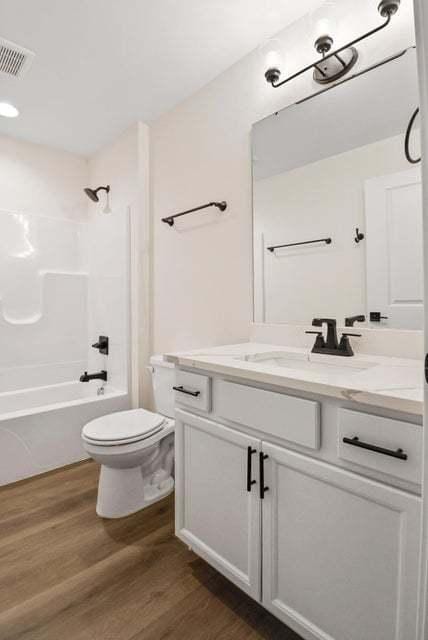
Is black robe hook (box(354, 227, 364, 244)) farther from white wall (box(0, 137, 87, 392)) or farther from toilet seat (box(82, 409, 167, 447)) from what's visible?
white wall (box(0, 137, 87, 392))

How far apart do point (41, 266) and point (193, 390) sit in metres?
2.20

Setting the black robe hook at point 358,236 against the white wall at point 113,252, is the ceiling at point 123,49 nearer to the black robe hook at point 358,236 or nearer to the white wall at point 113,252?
the white wall at point 113,252

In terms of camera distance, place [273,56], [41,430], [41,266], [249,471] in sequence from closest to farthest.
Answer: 1. [249,471]
2. [273,56]
3. [41,430]
4. [41,266]

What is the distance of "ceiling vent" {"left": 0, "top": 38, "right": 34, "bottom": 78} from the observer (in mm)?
1776

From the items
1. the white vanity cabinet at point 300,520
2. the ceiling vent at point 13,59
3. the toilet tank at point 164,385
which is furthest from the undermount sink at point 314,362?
the ceiling vent at point 13,59

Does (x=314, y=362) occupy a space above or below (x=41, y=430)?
above

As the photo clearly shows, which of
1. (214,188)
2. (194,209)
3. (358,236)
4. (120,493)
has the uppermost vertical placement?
(214,188)

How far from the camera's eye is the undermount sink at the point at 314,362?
1269mm

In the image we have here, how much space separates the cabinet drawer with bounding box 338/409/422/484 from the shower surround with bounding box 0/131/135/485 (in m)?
1.99

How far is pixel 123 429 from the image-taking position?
1770 millimetres

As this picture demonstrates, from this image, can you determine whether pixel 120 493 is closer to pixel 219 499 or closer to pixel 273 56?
pixel 219 499

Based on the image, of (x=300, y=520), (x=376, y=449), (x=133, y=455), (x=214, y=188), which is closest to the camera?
(x=376, y=449)

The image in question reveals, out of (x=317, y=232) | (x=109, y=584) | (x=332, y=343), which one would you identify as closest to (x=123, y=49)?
(x=317, y=232)

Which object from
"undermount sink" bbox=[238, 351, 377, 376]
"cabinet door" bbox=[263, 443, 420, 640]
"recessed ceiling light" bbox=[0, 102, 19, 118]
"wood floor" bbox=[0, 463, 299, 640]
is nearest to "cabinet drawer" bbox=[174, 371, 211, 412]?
"undermount sink" bbox=[238, 351, 377, 376]
